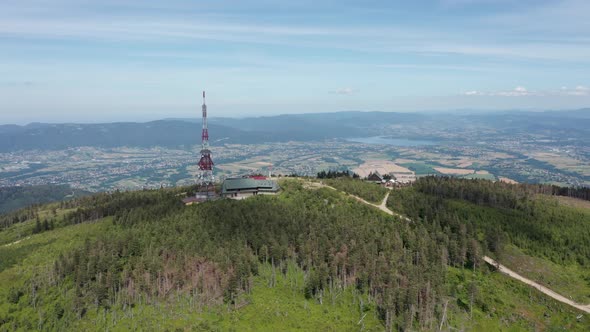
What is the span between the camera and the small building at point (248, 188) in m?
125

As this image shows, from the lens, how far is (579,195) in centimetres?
14462

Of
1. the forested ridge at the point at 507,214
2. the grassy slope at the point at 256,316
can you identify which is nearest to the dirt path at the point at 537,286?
the forested ridge at the point at 507,214

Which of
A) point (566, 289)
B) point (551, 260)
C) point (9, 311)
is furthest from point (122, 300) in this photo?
point (551, 260)

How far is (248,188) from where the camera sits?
127 meters

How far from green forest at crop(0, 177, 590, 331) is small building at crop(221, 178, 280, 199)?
10.7 metres

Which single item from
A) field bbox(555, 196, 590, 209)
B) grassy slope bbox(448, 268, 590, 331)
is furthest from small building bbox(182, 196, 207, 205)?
field bbox(555, 196, 590, 209)

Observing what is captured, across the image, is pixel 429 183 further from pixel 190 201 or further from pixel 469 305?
pixel 190 201

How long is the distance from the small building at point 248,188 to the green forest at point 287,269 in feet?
35.0

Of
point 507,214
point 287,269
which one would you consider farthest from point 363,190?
point 287,269

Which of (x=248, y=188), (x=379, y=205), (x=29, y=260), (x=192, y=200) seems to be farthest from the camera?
(x=248, y=188)

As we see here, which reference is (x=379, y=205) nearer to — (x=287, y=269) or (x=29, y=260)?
(x=287, y=269)

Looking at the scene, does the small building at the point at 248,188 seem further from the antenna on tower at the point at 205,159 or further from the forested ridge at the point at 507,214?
the forested ridge at the point at 507,214

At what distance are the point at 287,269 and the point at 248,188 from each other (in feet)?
159

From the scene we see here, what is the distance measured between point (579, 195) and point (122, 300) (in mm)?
151393
